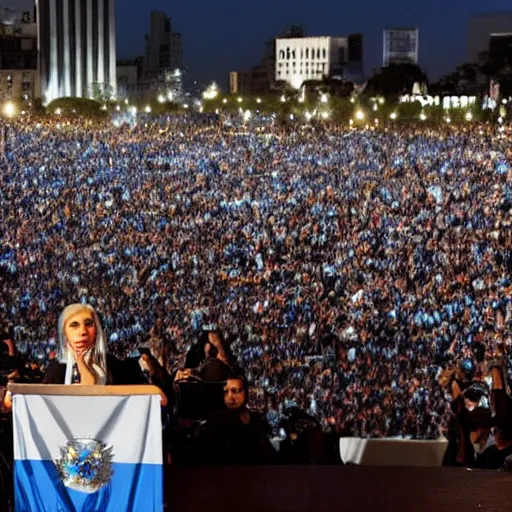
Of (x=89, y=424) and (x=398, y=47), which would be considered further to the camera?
(x=398, y=47)

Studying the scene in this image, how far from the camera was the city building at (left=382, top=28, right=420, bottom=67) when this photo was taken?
56.5m

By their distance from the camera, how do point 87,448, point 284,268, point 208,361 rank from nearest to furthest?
point 87,448, point 208,361, point 284,268

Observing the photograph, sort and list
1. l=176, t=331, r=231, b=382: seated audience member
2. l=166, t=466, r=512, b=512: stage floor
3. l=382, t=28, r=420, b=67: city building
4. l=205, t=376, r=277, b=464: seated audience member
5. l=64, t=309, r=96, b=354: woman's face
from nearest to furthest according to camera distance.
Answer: l=64, t=309, r=96, b=354: woman's face, l=166, t=466, r=512, b=512: stage floor, l=205, t=376, r=277, b=464: seated audience member, l=176, t=331, r=231, b=382: seated audience member, l=382, t=28, r=420, b=67: city building

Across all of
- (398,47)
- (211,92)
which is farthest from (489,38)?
(211,92)

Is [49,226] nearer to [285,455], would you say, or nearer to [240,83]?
[285,455]

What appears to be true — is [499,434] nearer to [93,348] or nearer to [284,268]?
[93,348]

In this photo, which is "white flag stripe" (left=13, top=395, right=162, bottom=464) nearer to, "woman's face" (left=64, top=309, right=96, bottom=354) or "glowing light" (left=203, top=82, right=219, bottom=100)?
"woman's face" (left=64, top=309, right=96, bottom=354)

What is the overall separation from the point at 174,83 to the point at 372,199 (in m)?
49.7

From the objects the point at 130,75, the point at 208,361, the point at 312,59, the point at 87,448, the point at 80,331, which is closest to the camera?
the point at 87,448

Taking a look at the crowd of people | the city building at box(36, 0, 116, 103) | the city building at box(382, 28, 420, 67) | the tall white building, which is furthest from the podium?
the city building at box(382, 28, 420, 67)

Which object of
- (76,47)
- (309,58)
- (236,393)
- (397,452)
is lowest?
(397,452)

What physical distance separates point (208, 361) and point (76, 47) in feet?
172

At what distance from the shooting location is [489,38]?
5572cm

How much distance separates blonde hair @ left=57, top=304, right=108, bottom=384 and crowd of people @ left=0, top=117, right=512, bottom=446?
257cm
